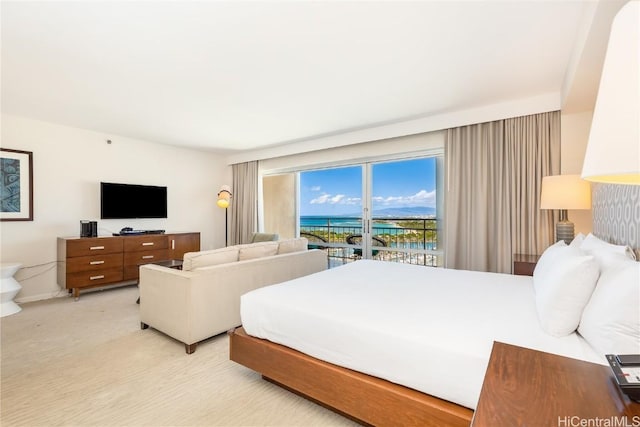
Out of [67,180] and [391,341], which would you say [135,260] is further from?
[391,341]

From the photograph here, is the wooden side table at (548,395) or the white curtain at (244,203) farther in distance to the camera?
the white curtain at (244,203)

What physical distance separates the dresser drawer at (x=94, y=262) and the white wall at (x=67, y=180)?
0.61 m

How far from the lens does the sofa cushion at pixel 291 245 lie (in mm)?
3320

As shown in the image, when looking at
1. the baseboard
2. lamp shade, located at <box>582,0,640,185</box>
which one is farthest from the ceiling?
the baseboard

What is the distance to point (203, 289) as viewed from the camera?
2.42m

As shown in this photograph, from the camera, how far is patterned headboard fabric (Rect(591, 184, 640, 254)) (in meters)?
Result: 1.61

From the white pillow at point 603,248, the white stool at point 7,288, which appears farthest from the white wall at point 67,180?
the white pillow at point 603,248

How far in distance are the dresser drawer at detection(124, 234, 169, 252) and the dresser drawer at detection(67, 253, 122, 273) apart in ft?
0.59

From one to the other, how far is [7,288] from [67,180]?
5.09 feet

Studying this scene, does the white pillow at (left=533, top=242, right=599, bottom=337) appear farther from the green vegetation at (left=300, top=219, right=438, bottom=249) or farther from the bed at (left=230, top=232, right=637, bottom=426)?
the green vegetation at (left=300, top=219, right=438, bottom=249)

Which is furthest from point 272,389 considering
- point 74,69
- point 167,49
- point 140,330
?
point 74,69

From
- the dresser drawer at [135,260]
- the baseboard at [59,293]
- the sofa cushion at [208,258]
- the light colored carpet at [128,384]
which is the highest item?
the sofa cushion at [208,258]

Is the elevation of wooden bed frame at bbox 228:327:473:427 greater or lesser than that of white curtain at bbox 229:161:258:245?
lesser

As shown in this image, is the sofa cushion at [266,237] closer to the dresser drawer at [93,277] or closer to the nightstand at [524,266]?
the dresser drawer at [93,277]
